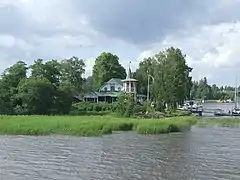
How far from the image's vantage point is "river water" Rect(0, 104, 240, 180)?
24.6 m

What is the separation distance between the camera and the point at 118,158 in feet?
100

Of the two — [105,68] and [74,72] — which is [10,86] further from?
[105,68]

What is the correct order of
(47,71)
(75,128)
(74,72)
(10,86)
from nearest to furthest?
(75,128), (10,86), (47,71), (74,72)

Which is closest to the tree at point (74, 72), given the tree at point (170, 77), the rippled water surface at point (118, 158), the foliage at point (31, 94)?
the foliage at point (31, 94)

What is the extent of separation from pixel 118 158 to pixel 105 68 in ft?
319

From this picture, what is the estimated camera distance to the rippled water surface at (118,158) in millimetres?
24609

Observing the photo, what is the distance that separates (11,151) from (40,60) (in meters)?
64.2

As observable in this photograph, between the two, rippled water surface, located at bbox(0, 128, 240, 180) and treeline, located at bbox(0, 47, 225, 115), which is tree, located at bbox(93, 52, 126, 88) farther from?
rippled water surface, located at bbox(0, 128, 240, 180)

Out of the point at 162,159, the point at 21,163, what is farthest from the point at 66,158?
the point at 162,159

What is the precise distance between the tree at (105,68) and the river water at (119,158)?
8199 centimetres

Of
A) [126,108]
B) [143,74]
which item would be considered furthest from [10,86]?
[143,74]

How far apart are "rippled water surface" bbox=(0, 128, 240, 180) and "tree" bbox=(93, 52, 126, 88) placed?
269ft

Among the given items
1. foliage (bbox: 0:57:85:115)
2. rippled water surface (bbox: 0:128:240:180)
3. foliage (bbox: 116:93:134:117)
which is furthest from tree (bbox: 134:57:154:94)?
rippled water surface (bbox: 0:128:240:180)

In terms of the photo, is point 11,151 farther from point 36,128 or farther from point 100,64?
point 100,64
